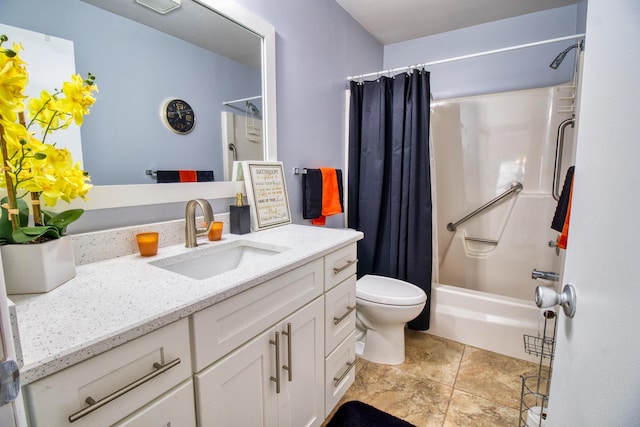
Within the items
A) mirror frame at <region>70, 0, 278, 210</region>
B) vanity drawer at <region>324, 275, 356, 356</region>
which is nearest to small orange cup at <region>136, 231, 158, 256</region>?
mirror frame at <region>70, 0, 278, 210</region>

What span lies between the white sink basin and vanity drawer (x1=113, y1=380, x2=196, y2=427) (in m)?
0.42

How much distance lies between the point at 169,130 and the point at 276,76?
729mm

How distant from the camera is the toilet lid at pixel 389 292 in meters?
1.71

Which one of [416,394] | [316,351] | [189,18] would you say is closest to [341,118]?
[189,18]

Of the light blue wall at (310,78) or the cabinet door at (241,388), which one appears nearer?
the cabinet door at (241,388)

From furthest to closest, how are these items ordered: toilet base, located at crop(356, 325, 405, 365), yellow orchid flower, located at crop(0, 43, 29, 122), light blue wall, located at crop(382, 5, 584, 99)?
light blue wall, located at crop(382, 5, 584, 99)
toilet base, located at crop(356, 325, 405, 365)
yellow orchid flower, located at crop(0, 43, 29, 122)

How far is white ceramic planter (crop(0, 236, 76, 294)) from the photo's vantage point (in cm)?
70

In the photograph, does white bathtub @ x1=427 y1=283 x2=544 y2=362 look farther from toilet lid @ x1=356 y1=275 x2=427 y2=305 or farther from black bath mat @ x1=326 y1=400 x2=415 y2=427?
black bath mat @ x1=326 y1=400 x2=415 y2=427

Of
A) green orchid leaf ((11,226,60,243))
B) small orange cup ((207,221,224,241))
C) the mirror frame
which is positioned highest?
the mirror frame

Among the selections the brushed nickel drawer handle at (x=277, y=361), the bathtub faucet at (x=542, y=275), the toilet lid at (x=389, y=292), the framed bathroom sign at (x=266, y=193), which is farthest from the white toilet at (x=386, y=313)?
the brushed nickel drawer handle at (x=277, y=361)

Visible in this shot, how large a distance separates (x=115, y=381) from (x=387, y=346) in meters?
1.56

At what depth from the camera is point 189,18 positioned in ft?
4.15

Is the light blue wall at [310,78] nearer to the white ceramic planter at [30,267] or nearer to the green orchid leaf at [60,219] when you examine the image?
the green orchid leaf at [60,219]

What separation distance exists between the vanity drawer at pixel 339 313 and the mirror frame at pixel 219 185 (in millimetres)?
667
